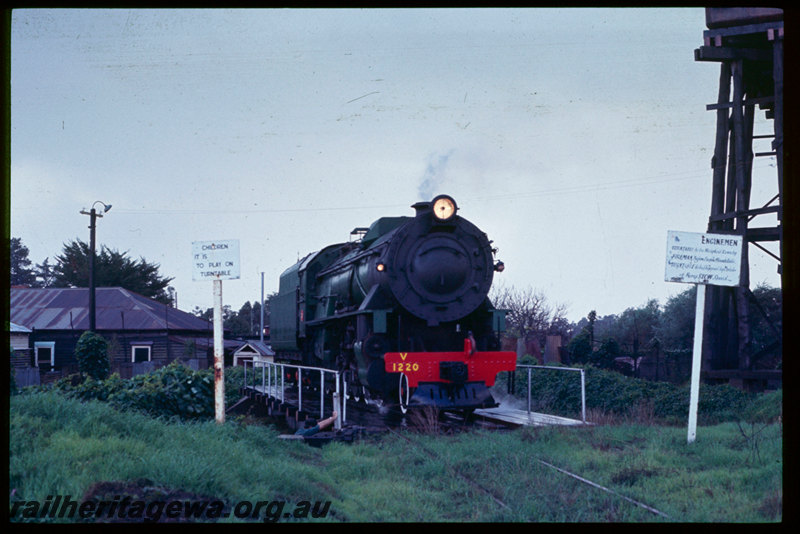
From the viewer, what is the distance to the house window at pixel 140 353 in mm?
38188

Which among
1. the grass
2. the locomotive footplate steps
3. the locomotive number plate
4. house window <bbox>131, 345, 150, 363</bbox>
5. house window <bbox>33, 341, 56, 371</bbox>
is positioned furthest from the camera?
house window <bbox>131, 345, 150, 363</bbox>

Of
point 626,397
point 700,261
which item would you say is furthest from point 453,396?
point 626,397

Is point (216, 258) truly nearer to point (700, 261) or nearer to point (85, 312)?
point (700, 261)

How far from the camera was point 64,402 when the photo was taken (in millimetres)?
8102

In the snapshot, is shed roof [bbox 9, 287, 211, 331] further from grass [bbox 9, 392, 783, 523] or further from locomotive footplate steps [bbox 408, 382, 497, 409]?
grass [bbox 9, 392, 783, 523]

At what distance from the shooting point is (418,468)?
8359mm

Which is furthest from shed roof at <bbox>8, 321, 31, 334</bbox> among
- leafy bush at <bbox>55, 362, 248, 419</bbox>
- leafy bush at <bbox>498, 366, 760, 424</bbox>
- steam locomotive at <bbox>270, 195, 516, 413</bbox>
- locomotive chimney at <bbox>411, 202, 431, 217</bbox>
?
locomotive chimney at <bbox>411, 202, 431, 217</bbox>

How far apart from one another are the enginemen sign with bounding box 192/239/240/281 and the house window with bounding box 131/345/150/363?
101 feet

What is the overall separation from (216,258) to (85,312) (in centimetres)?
3201

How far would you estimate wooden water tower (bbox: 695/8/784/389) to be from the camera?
51.8ft

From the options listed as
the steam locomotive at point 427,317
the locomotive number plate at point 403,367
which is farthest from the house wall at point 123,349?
the locomotive number plate at point 403,367
